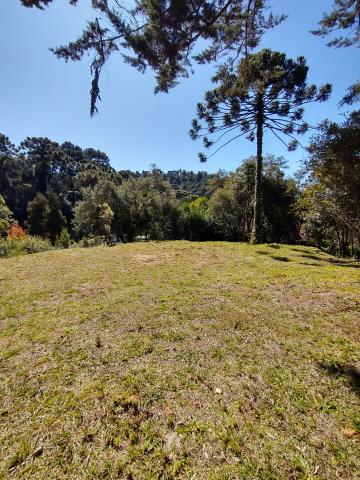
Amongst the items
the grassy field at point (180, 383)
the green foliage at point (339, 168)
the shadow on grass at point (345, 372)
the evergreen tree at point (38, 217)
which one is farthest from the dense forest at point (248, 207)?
the shadow on grass at point (345, 372)

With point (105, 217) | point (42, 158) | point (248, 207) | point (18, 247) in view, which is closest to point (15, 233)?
point (105, 217)

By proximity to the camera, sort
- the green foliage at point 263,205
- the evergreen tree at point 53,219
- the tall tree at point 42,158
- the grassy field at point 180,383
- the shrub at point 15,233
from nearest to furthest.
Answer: the grassy field at point 180,383 → the shrub at point 15,233 → the green foliage at point 263,205 → the evergreen tree at point 53,219 → the tall tree at point 42,158

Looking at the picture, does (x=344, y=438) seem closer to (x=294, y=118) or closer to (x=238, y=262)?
(x=238, y=262)

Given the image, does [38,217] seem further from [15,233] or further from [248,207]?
[248,207]

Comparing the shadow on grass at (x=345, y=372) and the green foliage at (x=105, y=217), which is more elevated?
the green foliage at (x=105, y=217)

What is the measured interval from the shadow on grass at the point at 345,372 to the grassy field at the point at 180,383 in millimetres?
14

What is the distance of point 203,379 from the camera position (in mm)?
2379

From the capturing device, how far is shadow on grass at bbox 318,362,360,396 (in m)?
2.35

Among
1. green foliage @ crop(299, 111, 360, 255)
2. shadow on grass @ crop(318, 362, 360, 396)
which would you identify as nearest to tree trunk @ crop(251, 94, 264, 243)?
green foliage @ crop(299, 111, 360, 255)

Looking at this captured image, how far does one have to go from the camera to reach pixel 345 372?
2.52 m

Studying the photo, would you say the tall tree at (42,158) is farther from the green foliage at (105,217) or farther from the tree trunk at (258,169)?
the tree trunk at (258,169)

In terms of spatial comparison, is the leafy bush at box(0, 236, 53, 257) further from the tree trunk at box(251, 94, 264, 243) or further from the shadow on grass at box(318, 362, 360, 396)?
the shadow on grass at box(318, 362, 360, 396)

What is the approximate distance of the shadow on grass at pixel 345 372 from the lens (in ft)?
7.72

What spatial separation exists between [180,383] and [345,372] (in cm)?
170
